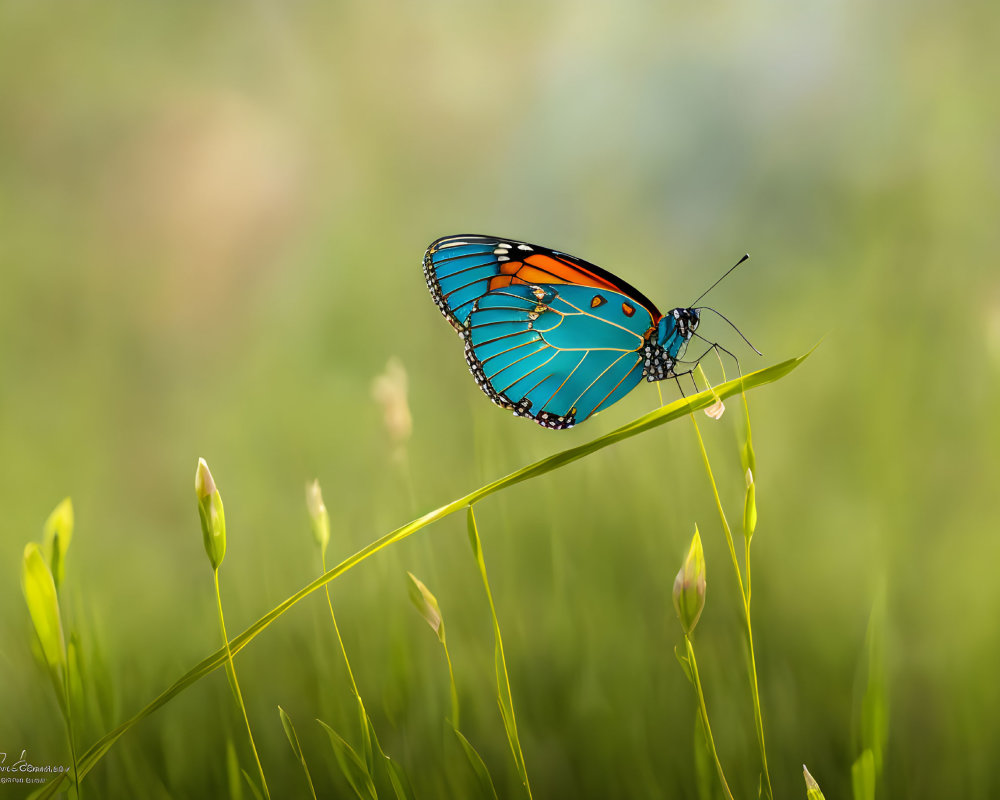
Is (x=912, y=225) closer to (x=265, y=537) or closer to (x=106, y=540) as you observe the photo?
(x=265, y=537)

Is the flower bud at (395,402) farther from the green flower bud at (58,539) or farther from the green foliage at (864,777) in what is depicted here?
the green foliage at (864,777)

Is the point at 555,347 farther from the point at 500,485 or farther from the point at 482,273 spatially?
the point at 500,485

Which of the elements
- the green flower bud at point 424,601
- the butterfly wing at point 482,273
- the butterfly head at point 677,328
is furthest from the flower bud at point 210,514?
the butterfly head at point 677,328

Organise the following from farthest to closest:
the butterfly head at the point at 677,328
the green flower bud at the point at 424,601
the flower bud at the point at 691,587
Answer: the butterfly head at the point at 677,328 < the green flower bud at the point at 424,601 < the flower bud at the point at 691,587

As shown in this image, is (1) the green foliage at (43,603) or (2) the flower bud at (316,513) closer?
(1) the green foliage at (43,603)

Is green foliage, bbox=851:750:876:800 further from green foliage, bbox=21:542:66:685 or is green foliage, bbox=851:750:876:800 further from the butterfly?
green foliage, bbox=21:542:66:685

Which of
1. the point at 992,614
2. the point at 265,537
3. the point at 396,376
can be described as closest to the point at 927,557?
the point at 992,614
